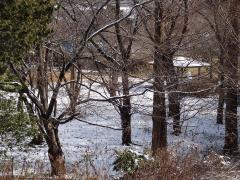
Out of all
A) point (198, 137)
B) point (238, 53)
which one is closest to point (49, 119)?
point (238, 53)

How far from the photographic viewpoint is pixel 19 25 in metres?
6.73

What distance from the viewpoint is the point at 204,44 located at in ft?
57.6

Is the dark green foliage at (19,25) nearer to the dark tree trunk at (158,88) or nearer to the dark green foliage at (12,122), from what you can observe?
the dark green foliage at (12,122)

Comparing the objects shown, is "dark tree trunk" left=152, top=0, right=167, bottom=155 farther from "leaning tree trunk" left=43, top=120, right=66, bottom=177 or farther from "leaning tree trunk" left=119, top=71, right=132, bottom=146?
"leaning tree trunk" left=43, top=120, right=66, bottom=177

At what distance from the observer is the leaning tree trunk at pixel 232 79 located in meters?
16.7

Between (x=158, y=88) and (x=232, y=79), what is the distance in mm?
3681

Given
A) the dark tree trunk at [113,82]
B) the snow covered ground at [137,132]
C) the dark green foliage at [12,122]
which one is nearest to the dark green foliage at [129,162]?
the dark green foliage at [12,122]

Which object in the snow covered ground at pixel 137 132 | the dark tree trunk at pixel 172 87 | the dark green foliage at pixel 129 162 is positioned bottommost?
the dark green foliage at pixel 129 162

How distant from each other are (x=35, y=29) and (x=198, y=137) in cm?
1504

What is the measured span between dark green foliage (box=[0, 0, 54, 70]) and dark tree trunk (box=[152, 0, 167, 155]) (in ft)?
21.9

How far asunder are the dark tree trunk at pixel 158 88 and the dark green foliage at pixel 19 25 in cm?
668

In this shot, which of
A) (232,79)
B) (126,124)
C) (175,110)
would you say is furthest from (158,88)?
(175,110)

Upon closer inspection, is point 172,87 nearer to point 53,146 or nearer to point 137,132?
point 53,146

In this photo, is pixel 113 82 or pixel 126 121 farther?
pixel 126 121
